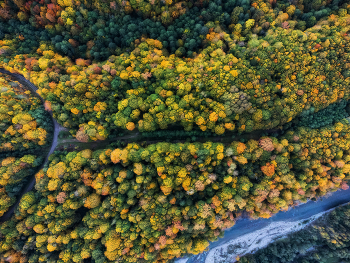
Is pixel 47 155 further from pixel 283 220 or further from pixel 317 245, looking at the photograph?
pixel 317 245

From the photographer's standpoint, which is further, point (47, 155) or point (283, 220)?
point (283, 220)

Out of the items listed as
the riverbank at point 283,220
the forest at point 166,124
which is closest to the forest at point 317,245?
the riverbank at point 283,220

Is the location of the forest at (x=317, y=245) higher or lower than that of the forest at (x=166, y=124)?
lower

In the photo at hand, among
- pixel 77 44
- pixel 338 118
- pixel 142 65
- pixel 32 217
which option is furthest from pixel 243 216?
pixel 77 44

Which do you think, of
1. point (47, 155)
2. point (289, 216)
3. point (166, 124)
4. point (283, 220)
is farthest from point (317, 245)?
point (47, 155)

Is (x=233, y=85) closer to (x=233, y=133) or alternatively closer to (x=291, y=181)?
(x=233, y=133)

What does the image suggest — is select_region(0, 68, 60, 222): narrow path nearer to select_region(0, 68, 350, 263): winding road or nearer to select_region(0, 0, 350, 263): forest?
A: select_region(0, 0, 350, 263): forest

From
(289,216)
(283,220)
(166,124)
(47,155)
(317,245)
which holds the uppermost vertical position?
(166,124)

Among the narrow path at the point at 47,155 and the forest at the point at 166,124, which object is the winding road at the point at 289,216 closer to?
the forest at the point at 166,124

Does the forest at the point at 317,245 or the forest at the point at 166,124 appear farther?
the forest at the point at 317,245
